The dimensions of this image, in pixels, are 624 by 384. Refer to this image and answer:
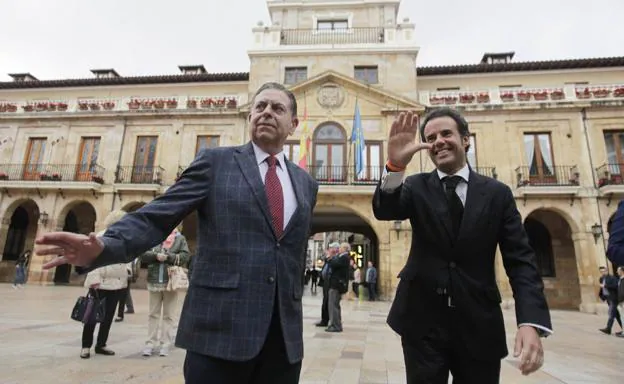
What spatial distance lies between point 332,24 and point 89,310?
69.0 feet

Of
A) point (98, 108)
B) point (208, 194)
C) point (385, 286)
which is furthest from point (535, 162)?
point (98, 108)

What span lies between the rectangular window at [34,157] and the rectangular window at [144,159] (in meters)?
5.11

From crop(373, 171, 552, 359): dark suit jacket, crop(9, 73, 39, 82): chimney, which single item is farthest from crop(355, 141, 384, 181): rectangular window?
crop(9, 73, 39, 82): chimney

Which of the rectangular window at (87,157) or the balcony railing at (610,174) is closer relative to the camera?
the balcony railing at (610,174)

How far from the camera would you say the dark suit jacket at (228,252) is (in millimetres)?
1490

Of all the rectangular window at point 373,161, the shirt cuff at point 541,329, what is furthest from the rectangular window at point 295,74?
the shirt cuff at point 541,329

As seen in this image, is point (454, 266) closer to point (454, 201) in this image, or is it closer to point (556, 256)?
point (454, 201)

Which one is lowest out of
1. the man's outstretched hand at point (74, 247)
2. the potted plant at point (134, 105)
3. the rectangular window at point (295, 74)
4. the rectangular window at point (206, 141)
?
the man's outstretched hand at point (74, 247)

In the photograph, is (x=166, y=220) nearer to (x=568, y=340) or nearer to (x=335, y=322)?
(x=335, y=322)

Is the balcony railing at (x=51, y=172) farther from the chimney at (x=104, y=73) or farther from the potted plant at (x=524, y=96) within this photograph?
the potted plant at (x=524, y=96)

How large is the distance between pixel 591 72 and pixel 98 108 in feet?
85.3

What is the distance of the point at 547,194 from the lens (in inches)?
621

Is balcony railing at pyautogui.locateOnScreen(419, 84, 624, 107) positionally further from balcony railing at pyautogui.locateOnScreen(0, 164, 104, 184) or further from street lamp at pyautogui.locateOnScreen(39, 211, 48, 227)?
street lamp at pyautogui.locateOnScreen(39, 211, 48, 227)

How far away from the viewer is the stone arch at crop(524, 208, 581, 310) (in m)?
16.4
